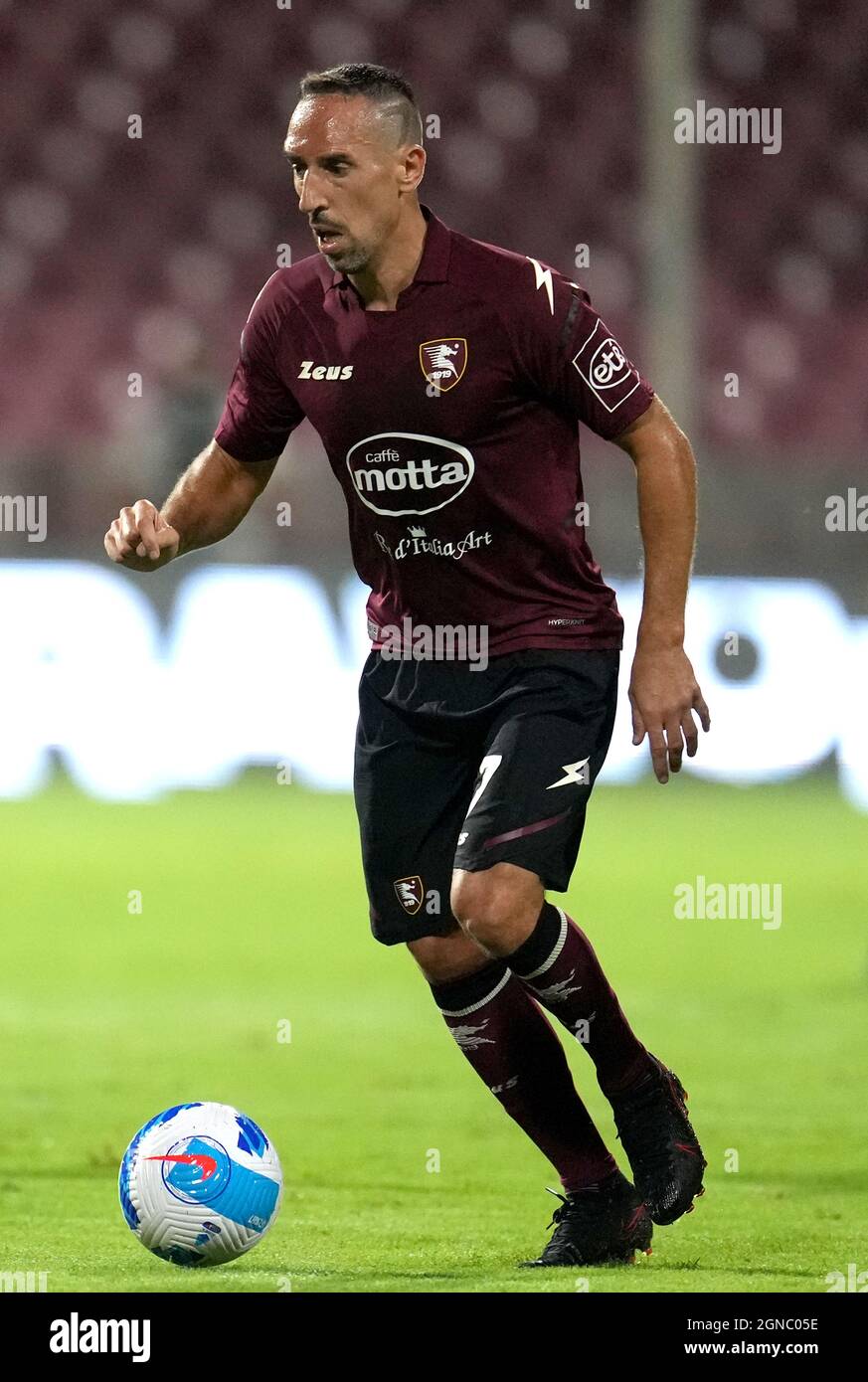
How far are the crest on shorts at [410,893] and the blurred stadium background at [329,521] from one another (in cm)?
72

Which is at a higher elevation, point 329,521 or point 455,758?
point 329,521

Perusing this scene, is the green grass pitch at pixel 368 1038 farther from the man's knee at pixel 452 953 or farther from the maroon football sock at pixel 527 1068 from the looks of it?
the man's knee at pixel 452 953

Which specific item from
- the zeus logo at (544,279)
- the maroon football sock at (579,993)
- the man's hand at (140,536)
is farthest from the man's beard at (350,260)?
the maroon football sock at (579,993)

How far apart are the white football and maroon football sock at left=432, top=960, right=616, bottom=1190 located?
19.1 inches

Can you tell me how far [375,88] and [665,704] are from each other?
A: 132cm

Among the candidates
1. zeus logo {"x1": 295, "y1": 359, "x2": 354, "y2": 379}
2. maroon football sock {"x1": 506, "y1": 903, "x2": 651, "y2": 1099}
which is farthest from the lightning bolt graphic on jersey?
zeus logo {"x1": 295, "y1": 359, "x2": 354, "y2": 379}

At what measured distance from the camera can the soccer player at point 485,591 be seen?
13.6 feet

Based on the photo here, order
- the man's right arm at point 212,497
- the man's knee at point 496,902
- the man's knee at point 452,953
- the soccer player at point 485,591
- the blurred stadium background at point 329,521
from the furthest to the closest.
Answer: the blurred stadium background at point 329,521, the man's right arm at point 212,497, the man's knee at point 452,953, the soccer player at point 485,591, the man's knee at point 496,902

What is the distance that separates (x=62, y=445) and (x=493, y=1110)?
11208mm

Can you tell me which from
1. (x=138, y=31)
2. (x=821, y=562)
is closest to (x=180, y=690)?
(x=821, y=562)

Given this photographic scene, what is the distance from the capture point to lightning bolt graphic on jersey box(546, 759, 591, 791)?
418cm

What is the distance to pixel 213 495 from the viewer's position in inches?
182

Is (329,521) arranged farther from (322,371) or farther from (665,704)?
(665,704)

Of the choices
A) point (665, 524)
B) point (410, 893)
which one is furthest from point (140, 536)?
point (665, 524)
